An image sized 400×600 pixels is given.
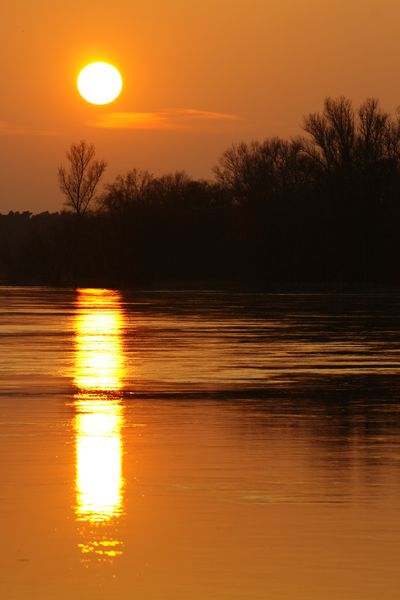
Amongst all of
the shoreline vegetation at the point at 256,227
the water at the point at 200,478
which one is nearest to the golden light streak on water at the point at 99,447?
the water at the point at 200,478

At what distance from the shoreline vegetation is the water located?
8437 centimetres

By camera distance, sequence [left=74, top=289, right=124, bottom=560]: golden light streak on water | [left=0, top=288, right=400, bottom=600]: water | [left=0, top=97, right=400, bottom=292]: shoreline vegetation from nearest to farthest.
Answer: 1. [left=0, top=288, right=400, bottom=600]: water
2. [left=74, top=289, right=124, bottom=560]: golden light streak on water
3. [left=0, top=97, right=400, bottom=292]: shoreline vegetation

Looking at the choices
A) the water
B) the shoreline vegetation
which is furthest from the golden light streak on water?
the shoreline vegetation

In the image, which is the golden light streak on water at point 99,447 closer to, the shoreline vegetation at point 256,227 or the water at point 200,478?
the water at point 200,478

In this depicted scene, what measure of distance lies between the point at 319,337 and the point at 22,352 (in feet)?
28.3

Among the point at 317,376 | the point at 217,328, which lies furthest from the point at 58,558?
the point at 217,328

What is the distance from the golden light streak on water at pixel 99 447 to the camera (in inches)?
368

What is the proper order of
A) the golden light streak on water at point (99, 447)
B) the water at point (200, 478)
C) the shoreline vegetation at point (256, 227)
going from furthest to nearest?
the shoreline vegetation at point (256, 227) < the golden light streak on water at point (99, 447) < the water at point (200, 478)

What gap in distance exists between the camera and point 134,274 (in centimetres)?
13888

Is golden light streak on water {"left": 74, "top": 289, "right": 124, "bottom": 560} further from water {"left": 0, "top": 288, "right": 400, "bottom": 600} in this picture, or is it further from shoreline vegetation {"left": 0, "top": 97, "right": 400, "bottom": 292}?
shoreline vegetation {"left": 0, "top": 97, "right": 400, "bottom": 292}

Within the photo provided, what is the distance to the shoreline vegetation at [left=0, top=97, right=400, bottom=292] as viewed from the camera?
4483 inches

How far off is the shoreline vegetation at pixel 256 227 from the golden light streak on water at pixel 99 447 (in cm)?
8104

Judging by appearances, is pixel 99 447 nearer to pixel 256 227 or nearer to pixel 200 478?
pixel 200 478

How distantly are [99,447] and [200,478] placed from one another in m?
2.26
